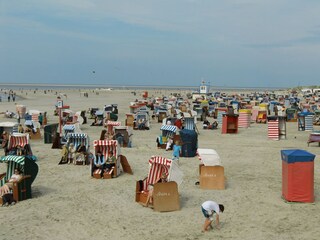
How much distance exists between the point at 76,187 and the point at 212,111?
2856cm

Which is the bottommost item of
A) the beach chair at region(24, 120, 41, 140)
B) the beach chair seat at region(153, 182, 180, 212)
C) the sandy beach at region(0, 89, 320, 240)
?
the sandy beach at region(0, 89, 320, 240)

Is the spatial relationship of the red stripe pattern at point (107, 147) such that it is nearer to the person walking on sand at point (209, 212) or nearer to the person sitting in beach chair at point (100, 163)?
the person sitting in beach chair at point (100, 163)

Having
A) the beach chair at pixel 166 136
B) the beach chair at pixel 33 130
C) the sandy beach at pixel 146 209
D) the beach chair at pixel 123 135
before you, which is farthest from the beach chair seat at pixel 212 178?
the beach chair at pixel 33 130

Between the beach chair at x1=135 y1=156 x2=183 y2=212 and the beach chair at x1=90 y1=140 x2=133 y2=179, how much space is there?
7.77ft

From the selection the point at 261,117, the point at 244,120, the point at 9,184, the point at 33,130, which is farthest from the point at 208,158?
the point at 261,117

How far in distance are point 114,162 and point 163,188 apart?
12.3 feet

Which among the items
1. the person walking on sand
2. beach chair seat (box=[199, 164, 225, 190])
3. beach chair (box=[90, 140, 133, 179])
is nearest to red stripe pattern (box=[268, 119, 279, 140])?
beach chair (box=[90, 140, 133, 179])

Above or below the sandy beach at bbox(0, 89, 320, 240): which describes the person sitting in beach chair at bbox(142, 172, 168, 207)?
above

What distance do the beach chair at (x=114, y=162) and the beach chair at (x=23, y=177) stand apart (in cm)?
241

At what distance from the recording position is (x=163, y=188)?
10516 mm

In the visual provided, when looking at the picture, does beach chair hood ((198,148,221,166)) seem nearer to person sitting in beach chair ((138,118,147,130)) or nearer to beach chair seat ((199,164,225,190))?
beach chair seat ((199,164,225,190))

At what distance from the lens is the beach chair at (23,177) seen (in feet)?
36.7

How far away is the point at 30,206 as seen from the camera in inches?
424

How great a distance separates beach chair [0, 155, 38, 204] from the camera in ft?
36.7
